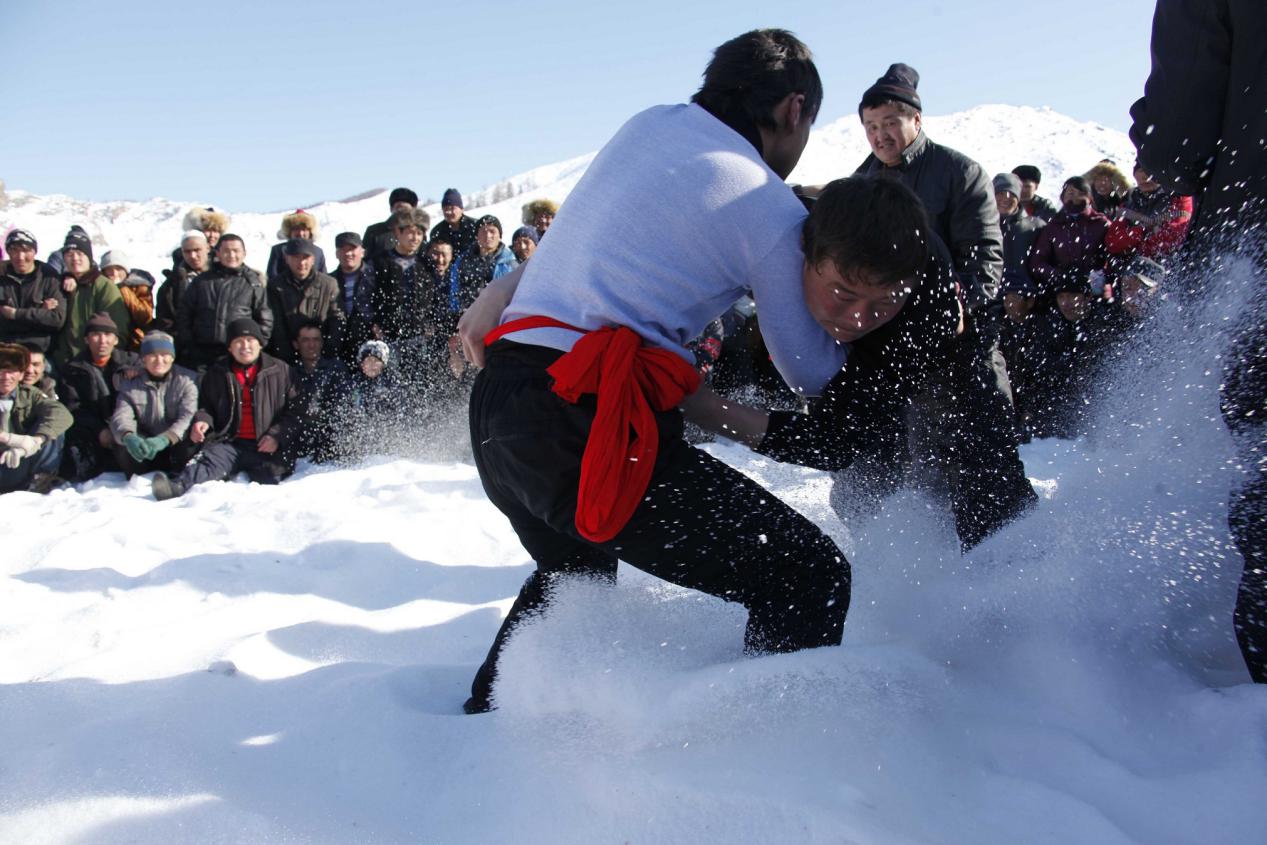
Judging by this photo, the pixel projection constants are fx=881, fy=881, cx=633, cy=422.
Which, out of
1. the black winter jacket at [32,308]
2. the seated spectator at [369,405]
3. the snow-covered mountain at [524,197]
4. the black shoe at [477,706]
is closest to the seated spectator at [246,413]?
the seated spectator at [369,405]

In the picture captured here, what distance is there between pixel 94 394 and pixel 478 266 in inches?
107

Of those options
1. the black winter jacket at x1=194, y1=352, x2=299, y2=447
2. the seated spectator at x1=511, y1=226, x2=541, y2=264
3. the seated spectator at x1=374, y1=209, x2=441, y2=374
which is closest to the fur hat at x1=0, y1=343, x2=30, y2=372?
the black winter jacket at x1=194, y1=352, x2=299, y2=447

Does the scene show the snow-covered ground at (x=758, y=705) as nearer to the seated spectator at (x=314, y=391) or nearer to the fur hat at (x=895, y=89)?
the fur hat at (x=895, y=89)

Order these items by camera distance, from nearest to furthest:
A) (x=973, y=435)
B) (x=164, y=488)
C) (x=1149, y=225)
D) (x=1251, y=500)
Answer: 1. (x=1251, y=500)
2. (x=973, y=435)
3. (x=1149, y=225)
4. (x=164, y=488)

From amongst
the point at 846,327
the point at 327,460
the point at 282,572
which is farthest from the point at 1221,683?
the point at 327,460

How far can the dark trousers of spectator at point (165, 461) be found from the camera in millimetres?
5641

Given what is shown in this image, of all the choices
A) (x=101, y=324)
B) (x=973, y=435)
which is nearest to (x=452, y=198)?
(x=101, y=324)

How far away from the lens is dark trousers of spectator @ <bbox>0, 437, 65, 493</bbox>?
5262 mm

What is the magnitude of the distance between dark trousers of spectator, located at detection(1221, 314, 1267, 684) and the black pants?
79cm

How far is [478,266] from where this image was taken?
20.3ft

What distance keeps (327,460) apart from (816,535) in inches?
187

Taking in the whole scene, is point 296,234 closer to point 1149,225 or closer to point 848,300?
point 1149,225

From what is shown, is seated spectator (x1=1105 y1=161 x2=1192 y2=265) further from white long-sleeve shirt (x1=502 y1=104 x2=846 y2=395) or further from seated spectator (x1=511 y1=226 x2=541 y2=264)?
seated spectator (x1=511 y1=226 x2=541 y2=264)

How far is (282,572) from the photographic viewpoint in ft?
11.4
